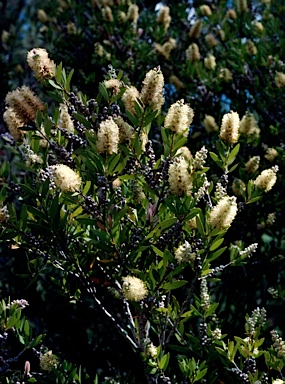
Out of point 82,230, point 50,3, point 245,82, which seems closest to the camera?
point 82,230

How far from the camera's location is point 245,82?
150 inches

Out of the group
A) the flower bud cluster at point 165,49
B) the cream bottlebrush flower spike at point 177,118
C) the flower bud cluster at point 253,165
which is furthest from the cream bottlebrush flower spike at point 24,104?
the flower bud cluster at point 165,49

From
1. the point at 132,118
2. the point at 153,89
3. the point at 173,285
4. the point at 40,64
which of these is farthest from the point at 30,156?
the point at 173,285

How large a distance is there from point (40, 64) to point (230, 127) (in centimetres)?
81

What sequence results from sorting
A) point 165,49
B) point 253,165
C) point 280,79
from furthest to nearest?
point 165,49, point 280,79, point 253,165

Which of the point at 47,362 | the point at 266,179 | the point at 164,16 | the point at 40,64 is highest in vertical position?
the point at 164,16

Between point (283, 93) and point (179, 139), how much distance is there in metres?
1.82

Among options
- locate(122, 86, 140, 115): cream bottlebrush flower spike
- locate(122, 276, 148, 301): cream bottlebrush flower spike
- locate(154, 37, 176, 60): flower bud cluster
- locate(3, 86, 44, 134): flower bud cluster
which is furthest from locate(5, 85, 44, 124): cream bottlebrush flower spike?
locate(154, 37, 176, 60): flower bud cluster

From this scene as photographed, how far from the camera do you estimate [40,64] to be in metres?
2.04

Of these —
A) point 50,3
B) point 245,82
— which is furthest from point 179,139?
point 50,3

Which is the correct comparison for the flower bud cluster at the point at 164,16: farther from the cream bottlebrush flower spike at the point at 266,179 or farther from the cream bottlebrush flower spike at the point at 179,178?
the cream bottlebrush flower spike at the point at 179,178

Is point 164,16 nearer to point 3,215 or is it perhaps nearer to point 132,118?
point 132,118

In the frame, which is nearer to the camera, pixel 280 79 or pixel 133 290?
pixel 133 290

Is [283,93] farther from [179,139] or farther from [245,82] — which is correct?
[179,139]
